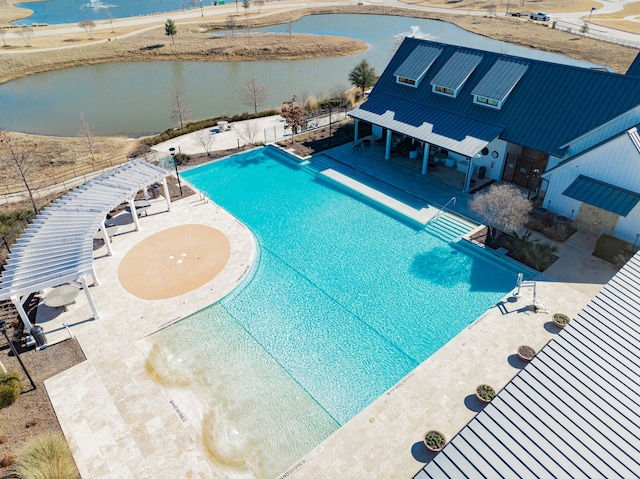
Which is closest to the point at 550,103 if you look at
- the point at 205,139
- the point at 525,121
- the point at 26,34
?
the point at 525,121

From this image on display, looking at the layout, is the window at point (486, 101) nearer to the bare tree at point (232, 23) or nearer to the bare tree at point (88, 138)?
the bare tree at point (88, 138)

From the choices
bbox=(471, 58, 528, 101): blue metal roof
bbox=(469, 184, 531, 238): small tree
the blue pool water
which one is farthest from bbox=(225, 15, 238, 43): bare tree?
bbox=(469, 184, 531, 238): small tree

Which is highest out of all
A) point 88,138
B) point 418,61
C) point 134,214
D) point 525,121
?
point 418,61

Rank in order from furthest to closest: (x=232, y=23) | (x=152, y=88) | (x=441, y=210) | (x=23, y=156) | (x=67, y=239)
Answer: (x=232, y=23) < (x=152, y=88) < (x=23, y=156) < (x=441, y=210) < (x=67, y=239)

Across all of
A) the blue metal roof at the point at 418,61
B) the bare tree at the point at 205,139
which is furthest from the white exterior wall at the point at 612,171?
the bare tree at the point at 205,139

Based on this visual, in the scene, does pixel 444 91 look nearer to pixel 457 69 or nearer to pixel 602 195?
pixel 457 69

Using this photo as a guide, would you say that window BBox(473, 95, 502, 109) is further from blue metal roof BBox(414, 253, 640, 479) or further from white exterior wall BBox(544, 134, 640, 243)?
blue metal roof BBox(414, 253, 640, 479)
